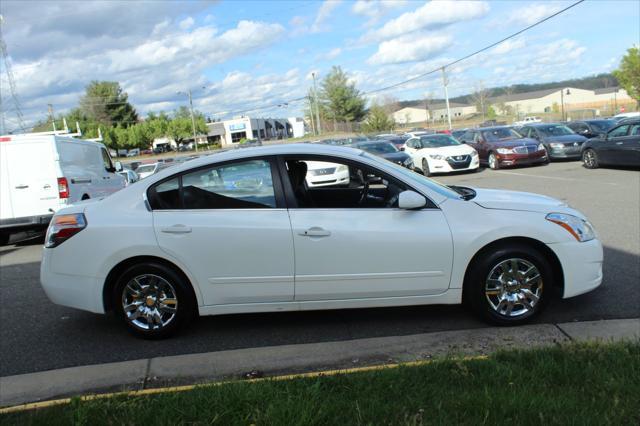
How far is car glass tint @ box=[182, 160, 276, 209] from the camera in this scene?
4.51 metres

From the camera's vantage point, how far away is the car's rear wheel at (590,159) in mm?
16609

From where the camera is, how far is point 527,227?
438 cm

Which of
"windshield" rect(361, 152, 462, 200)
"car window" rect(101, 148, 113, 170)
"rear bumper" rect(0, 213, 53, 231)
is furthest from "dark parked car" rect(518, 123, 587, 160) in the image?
"rear bumper" rect(0, 213, 53, 231)

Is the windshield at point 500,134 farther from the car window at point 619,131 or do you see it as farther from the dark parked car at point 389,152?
the car window at point 619,131

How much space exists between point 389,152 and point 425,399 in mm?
17221

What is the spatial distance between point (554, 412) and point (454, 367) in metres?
0.75

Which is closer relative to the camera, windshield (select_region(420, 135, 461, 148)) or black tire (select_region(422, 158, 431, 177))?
black tire (select_region(422, 158, 431, 177))

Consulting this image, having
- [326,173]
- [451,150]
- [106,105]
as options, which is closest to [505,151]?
[451,150]

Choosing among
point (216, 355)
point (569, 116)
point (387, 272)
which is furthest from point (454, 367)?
point (569, 116)

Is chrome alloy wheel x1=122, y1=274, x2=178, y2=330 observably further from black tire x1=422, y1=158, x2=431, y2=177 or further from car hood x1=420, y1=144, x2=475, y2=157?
black tire x1=422, y1=158, x2=431, y2=177

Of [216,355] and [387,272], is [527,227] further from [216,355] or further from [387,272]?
[216,355]

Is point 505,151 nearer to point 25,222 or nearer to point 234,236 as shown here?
point 25,222

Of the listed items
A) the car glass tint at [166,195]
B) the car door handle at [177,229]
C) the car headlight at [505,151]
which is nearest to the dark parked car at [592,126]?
the car headlight at [505,151]

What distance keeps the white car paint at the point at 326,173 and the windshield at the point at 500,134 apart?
616 inches
